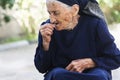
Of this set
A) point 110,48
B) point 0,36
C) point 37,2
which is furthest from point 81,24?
point 0,36

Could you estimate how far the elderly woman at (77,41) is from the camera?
302cm

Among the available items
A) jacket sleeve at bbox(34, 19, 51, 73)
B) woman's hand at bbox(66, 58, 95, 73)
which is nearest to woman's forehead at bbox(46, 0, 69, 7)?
jacket sleeve at bbox(34, 19, 51, 73)

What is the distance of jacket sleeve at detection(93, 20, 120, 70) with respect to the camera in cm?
304

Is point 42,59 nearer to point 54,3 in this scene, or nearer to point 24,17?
point 54,3

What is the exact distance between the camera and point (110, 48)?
120 inches

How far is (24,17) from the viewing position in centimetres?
880

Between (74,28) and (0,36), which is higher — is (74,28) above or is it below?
above

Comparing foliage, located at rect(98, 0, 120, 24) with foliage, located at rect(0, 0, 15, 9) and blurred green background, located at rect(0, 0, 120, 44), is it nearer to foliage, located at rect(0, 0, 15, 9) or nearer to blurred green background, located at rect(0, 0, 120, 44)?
blurred green background, located at rect(0, 0, 120, 44)

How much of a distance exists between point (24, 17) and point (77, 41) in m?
5.79

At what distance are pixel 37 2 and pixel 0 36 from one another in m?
1.11

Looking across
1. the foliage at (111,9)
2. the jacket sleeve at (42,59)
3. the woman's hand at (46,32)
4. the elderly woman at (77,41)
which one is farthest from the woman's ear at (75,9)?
the foliage at (111,9)

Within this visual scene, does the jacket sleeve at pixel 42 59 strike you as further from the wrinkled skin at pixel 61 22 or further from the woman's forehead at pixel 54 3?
the woman's forehead at pixel 54 3

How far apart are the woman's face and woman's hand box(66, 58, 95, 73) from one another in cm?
26

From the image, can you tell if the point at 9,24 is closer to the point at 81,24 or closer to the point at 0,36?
the point at 0,36
